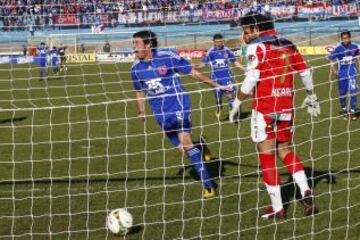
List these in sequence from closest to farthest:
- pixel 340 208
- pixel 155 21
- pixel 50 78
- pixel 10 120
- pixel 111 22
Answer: pixel 340 208
pixel 155 21
pixel 111 22
pixel 10 120
pixel 50 78

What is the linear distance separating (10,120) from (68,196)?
802cm

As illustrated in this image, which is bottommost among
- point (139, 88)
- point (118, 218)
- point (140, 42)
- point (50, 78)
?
point (50, 78)

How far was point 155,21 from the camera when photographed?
11812 mm

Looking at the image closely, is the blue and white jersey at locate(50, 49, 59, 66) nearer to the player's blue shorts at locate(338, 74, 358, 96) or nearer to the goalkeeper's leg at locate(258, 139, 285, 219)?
the player's blue shorts at locate(338, 74, 358, 96)

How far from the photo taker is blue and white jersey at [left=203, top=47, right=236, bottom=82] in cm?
1426

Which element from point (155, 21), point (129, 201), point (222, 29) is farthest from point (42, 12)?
point (129, 201)

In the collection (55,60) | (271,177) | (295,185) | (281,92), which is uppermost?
(281,92)

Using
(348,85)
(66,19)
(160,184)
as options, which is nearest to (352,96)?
(348,85)

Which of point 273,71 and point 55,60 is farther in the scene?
point 55,60

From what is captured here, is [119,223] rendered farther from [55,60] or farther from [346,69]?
[55,60]

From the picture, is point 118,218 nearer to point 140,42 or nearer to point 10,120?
point 140,42

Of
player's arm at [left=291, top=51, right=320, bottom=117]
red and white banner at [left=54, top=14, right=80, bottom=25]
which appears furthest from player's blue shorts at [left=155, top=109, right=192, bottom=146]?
red and white banner at [left=54, top=14, right=80, bottom=25]

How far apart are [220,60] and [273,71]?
321 inches

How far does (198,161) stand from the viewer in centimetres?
754
